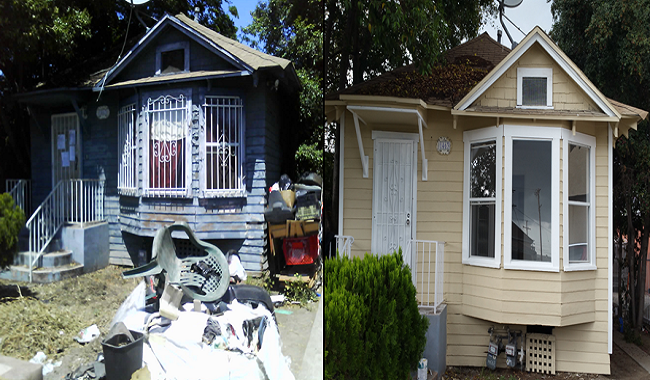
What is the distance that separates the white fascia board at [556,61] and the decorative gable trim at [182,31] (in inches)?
119

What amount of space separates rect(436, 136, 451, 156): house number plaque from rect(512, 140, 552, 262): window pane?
59 cm

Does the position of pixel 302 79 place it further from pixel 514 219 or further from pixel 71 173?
pixel 514 219

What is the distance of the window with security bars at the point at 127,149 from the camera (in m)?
1.24

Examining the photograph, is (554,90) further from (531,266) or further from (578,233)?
(531,266)

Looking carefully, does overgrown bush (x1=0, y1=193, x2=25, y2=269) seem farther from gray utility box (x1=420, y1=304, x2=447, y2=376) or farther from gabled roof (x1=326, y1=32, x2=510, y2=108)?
gray utility box (x1=420, y1=304, x2=447, y2=376)

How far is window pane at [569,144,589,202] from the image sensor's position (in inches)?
161

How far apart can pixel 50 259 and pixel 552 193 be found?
3956mm

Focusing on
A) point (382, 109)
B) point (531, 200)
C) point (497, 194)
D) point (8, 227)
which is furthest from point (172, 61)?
point (531, 200)

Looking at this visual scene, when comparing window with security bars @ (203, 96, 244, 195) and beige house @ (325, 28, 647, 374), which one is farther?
beige house @ (325, 28, 647, 374)

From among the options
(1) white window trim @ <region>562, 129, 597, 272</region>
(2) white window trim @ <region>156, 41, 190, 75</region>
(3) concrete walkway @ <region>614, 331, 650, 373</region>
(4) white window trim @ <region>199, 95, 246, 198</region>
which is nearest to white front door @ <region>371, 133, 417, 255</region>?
(1) white window trim @ <region>562, 129, 597, 272</region>

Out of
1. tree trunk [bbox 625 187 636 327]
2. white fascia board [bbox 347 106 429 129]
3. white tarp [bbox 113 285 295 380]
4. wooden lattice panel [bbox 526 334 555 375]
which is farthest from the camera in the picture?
tree trunk [bbox 625 187 636 327]

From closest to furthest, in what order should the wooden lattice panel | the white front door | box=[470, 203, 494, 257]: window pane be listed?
the white front door
box=[470, 203, 494, 257]: window pane
the wooden lattice panel

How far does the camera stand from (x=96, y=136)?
4.04 feet

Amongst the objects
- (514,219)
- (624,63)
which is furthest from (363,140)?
(624,63)
